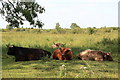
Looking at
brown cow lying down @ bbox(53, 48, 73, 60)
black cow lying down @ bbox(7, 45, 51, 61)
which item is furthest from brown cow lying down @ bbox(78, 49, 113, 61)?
black cow lying down @ bbox(7, 45, 51, 61)

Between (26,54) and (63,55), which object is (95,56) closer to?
(63,55)

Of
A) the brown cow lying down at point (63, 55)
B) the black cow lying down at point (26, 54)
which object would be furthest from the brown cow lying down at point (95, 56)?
the black cow lying down at point (26, 54)

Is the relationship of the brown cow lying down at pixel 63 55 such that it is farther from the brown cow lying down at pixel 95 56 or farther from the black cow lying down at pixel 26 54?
the brown cow lying down at pixel 95 56

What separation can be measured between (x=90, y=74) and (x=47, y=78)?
1.28 m

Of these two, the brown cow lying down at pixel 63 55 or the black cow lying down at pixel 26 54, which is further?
the black cow lying down at pixel 26 54

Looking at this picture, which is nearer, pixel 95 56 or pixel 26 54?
pixel 95 56

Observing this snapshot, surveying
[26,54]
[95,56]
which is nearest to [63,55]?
[95,56]

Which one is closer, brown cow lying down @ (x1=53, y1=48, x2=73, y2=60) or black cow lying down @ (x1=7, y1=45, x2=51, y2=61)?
brown cow lying down @ (x1=53, y1=48, x2=73, y2=60)

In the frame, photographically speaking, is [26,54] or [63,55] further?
[26,54]

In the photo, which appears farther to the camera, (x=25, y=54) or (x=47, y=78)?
(x=25, y=54)

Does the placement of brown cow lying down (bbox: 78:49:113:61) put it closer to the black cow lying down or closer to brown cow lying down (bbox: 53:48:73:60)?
brown cow lying down (bbox: 53:48:73:60)

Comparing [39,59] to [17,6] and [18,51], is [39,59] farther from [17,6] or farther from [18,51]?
[17,6]

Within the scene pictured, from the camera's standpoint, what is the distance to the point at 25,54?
10.3 meters

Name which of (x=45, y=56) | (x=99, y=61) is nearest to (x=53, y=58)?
(x=45, y=56)
